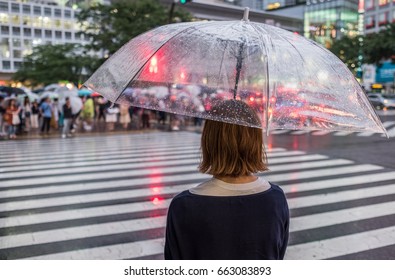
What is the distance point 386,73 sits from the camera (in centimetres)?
5334

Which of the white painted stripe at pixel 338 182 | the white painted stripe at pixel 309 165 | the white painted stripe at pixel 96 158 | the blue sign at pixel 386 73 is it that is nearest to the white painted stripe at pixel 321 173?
the white painted stripe at pixel 338 182

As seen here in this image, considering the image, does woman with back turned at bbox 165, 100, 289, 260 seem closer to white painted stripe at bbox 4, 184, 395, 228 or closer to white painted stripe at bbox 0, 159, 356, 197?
white painted stripe at bbox 4, 184, 395, 228

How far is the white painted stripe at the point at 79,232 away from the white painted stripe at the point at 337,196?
2.26 metres

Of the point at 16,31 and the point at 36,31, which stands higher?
the point at 36,31

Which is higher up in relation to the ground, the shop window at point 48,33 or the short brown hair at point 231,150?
the shop window at point 48,33

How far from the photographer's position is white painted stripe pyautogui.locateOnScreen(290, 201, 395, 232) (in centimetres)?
573

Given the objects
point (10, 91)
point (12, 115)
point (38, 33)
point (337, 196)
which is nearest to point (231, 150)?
point (337, 196)

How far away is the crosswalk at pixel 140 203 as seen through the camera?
4.91m

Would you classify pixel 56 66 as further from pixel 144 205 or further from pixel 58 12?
pixel 144 205

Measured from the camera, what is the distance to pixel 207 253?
1.74 metres

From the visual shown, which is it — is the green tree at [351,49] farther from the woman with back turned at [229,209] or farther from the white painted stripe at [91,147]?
the woman with back turned at [229,209]

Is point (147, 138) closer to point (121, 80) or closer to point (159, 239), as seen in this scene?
point (159, 239)

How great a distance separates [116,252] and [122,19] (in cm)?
2228
